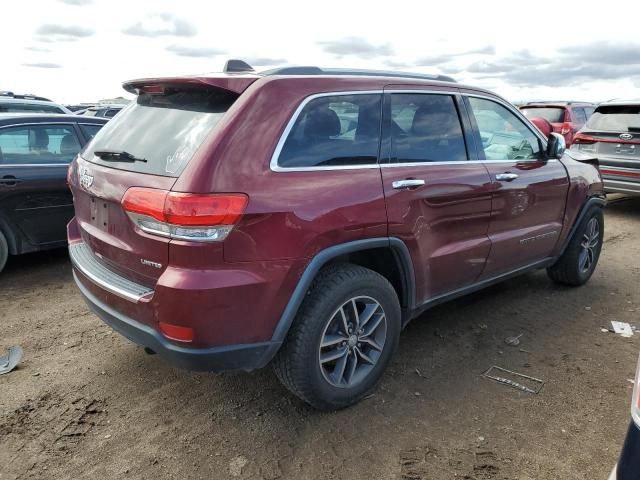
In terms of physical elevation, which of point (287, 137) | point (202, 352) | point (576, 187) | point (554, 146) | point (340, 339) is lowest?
point (340, 339)

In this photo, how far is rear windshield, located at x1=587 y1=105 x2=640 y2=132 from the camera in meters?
8.04

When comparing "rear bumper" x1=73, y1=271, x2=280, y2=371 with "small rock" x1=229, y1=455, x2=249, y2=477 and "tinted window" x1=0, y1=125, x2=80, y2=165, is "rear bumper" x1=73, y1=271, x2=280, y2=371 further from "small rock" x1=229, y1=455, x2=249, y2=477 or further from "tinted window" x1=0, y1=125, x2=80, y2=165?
"tinted window" x1=0, y1=125, x2=80, y2=165

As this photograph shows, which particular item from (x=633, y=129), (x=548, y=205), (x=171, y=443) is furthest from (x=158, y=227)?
(x=633, y=129)

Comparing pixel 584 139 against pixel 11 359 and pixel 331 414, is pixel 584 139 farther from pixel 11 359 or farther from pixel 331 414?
pixel 11 359

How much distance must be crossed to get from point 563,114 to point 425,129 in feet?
32.5

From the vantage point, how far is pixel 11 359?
3506 millimetres

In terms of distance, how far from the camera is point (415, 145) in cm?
327

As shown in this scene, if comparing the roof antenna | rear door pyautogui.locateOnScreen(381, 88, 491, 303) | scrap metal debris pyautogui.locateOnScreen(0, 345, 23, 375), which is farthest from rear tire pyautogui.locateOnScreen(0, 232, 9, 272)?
rear door pyautogui.locateOnScreen(381, 88, 491, 303)

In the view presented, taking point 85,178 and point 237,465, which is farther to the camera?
point 85,178

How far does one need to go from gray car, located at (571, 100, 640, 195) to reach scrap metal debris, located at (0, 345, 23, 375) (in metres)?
7.94

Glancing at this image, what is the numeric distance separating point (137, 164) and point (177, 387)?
1383mm

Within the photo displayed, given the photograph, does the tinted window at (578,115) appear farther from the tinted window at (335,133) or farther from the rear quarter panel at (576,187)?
the tinted window at (335,133)

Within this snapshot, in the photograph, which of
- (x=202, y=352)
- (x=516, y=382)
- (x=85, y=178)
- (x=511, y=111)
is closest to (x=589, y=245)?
(x=511, y=111)

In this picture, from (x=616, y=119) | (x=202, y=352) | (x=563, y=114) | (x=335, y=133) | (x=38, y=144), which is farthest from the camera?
(x=563, y=114)
